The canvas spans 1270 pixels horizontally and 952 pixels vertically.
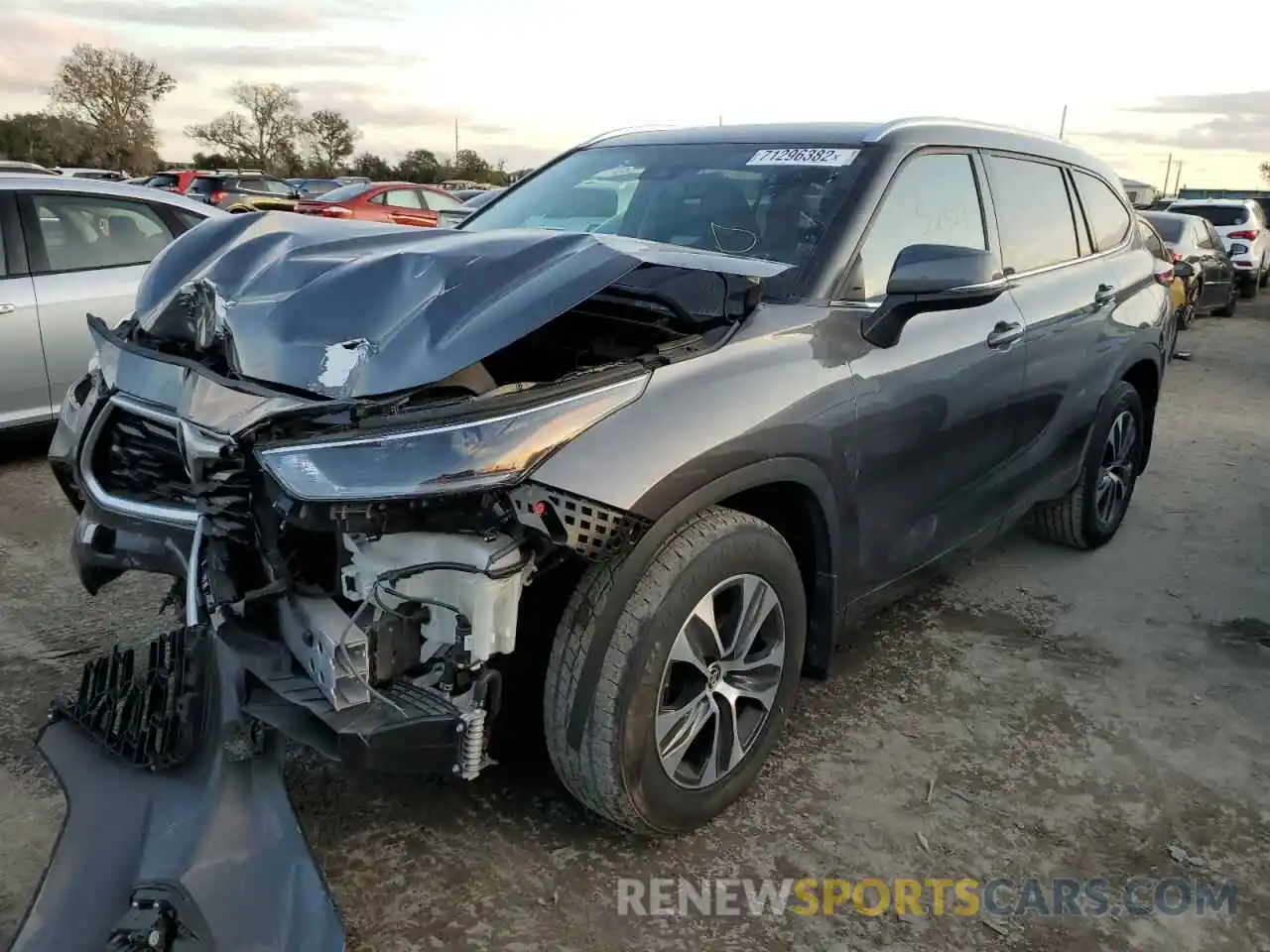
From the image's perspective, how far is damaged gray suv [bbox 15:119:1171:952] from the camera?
211 centimetres

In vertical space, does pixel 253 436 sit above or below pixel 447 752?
above

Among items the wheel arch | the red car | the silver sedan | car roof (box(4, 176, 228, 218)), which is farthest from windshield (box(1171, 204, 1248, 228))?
the silver sedan

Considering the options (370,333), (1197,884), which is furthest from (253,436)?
(1197,884)

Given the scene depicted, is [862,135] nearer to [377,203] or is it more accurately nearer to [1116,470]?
[1116,470]

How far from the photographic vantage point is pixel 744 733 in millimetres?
2752

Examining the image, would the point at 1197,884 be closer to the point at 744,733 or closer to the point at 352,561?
the point at 744,733

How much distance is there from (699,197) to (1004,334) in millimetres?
1156

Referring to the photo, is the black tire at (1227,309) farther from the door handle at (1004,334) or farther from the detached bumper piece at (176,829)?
the detached bumper piece at (176,829)

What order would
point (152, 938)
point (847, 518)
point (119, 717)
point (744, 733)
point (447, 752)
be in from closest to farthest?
1. point (152, 938)
2. point (447, 752)
3. point (119, 717)
4. point (744, 733)
5. point (847, 518)

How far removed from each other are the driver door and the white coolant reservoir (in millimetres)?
1186

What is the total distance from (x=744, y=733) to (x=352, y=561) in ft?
3.80

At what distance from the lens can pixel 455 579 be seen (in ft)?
6.95

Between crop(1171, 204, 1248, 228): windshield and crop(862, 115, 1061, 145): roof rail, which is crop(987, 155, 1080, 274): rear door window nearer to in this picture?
crop(862, 115, 1061, 145): roof rail

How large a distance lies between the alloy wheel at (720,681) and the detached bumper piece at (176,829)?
0.89m
